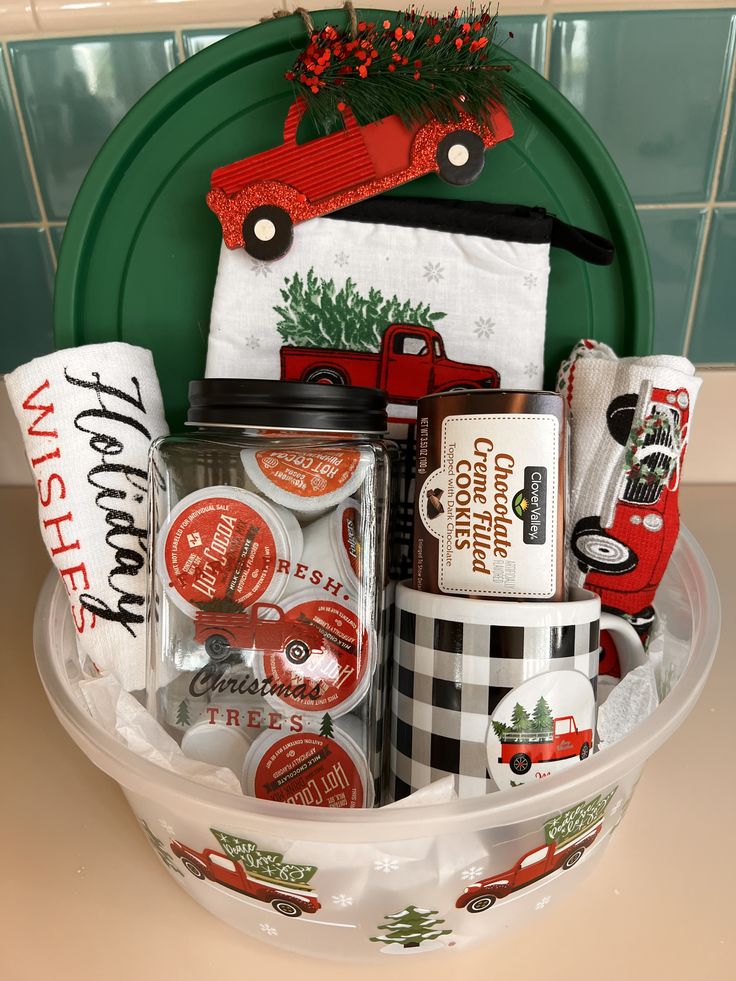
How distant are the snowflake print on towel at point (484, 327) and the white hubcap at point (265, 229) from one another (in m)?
0.18

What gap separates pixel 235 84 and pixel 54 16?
22 centimetres

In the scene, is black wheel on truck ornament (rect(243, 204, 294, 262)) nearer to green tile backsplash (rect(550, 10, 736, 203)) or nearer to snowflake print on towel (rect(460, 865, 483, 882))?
green tile backsplash (rect(550, 10, 736, 203))

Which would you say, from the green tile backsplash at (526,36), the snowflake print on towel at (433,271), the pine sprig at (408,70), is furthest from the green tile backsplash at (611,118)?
the snowflake print on towel at (433,271)

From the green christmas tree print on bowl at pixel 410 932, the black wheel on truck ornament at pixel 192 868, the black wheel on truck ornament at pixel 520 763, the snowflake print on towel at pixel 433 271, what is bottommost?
the green christmas tree print on bowl at pixel 410 932

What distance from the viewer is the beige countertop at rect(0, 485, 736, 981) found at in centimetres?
42

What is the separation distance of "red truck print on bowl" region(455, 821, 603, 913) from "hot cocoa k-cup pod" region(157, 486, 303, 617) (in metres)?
0.21

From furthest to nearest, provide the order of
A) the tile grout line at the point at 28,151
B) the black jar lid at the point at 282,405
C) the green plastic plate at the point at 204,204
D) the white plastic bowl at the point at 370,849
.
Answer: the tile grout line at the point at 28,151 → the green plastic plate at the point at 204,204 → the black jar lid at the point at 282,405 → the white plastic bowl at the point at 370,849

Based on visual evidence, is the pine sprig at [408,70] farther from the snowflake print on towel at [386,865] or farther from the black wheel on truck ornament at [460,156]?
the snowflake print on towel at [386,865]

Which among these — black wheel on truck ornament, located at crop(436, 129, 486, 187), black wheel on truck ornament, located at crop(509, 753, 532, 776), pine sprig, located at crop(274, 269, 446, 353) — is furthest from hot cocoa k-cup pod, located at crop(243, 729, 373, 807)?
black wheel on truck ornament, located at crop(436, 129, 486, 187)

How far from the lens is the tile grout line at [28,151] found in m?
0.67

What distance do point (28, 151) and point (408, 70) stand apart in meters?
0.40

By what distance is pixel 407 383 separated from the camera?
0.58 meters

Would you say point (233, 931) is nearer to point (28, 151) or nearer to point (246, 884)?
point (246, 884)

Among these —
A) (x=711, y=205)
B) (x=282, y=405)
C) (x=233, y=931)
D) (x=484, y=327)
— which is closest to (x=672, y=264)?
(x=711, y=205)
